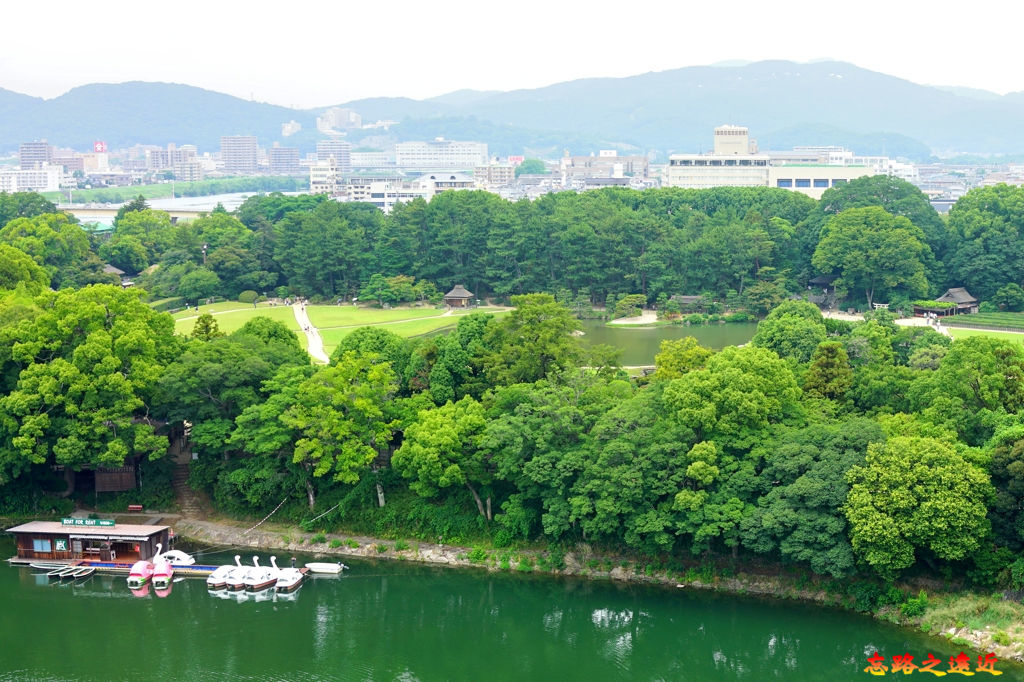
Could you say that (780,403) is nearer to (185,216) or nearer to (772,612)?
(772,612)

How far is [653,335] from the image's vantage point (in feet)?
150

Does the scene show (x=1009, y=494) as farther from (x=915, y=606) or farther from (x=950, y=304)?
(x=950, y=304)

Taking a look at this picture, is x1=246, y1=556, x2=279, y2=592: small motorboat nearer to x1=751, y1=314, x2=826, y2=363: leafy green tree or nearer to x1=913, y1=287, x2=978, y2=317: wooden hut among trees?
x1=751, y1=314, x2=826, y2=363: leafy green tree

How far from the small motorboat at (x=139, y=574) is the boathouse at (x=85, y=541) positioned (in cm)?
66

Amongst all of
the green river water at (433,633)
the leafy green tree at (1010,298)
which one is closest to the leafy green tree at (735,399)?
the green river water at (433,633)

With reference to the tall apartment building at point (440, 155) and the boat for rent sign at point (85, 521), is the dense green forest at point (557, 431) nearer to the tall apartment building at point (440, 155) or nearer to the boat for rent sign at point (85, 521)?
the boat for rent sign at point (85, 521)

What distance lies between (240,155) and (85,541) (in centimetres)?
18058

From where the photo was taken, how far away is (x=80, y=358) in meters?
25.5

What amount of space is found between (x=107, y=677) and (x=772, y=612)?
1197cm

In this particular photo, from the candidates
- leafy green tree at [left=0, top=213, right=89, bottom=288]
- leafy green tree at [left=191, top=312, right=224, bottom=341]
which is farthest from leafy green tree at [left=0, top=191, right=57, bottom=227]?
leafy green tree at [left=191, top=312, right=224, bottom=341]

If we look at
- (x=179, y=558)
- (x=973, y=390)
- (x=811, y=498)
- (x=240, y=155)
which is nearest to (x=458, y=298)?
(x=179, y=558)

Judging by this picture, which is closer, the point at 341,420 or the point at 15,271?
the point at 341,420

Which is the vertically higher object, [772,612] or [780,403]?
[780,403]

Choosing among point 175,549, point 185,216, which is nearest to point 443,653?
point 175,549
